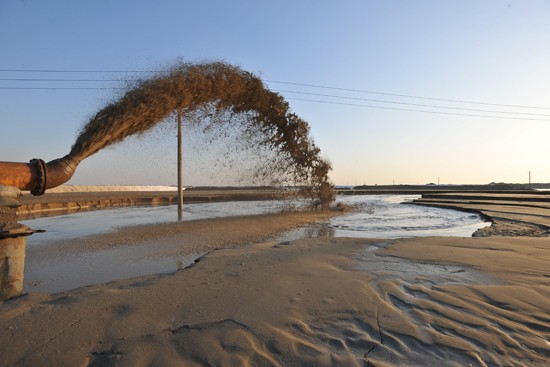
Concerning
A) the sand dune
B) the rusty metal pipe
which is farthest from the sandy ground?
the rusty metal pipe

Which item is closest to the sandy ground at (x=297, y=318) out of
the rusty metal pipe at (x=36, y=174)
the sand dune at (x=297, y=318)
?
the sand dune at (x=297, y=318)

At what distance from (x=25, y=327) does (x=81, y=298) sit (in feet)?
2.17

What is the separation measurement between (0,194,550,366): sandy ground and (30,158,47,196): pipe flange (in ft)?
5.09

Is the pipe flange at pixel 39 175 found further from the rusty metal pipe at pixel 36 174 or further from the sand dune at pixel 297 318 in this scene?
the sand dune at pixel 297 318

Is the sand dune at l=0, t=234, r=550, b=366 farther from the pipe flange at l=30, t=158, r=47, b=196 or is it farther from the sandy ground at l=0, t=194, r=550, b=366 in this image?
the pipe flange at l=30, t=158, r=47, b=196

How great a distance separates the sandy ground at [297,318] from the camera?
228 cm

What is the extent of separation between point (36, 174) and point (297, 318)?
12.3 ft

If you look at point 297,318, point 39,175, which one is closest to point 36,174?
point 39,175

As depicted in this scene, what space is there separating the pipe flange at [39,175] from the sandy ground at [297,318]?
1.55 m

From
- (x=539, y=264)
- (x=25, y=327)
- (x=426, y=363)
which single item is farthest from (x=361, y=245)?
(x=25, y=327)

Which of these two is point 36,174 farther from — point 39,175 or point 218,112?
point 218,112

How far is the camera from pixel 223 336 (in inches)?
98.3

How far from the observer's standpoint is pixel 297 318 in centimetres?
284

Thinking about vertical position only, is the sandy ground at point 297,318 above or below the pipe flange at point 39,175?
below
